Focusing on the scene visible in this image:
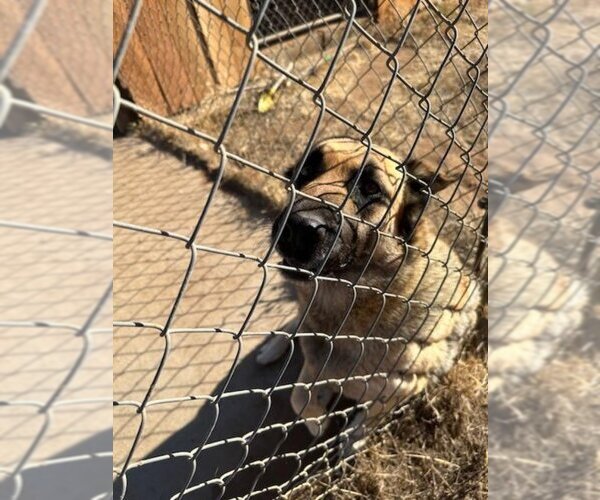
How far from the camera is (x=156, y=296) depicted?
350 centimetres

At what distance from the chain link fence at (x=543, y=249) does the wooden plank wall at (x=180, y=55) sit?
3074mm

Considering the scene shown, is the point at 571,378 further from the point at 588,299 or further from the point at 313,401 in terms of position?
the point at 313,401

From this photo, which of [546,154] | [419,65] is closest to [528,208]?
[546,154]

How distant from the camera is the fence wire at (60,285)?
0.72 m

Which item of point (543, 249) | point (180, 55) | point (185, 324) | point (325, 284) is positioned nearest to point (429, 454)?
point (325, 284)

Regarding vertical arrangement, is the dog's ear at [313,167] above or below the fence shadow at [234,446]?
above

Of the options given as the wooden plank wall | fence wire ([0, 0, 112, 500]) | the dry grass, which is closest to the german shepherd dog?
the dry grass

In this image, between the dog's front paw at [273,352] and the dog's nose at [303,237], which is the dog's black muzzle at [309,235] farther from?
the dog's front paw at [273,352]

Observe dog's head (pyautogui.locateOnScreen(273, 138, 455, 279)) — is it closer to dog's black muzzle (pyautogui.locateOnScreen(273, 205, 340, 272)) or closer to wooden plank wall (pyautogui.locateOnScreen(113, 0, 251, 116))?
dog's black muzzle (pyautogui.locateOnScreen(273, 205, 340, 272))

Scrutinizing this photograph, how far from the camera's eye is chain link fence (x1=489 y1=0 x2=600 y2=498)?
1.26m

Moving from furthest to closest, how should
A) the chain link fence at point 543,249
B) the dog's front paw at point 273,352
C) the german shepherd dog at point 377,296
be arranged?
the dog's front paw at point 273,352
the german shepherd dog at point 377,296
the chain link fence at point 543,249

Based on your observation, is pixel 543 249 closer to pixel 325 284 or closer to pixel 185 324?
pixel 325 284

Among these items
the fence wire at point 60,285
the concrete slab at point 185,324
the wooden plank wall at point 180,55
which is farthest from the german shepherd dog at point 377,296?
the wooden plank wall at point 180,55

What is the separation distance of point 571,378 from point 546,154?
0.57 metres
